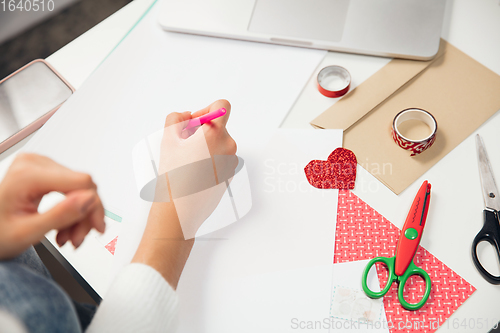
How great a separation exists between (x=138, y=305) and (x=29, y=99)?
51cm

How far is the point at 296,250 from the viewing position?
59cm

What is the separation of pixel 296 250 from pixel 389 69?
1.32 ft

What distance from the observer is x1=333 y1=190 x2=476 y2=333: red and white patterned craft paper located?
21.5 inches

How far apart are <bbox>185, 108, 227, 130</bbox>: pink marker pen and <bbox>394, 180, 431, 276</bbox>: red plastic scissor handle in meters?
0.35

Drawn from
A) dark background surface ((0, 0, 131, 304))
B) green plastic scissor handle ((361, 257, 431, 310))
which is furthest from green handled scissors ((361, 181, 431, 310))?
dark background surface ((0, 0, 131, 304))

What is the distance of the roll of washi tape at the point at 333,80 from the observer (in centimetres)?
69

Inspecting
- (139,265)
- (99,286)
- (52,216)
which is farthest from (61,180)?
(99,286)

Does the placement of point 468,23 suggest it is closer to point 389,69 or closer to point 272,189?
point 389,69

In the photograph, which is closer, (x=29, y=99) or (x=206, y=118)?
(x=206, y=118)

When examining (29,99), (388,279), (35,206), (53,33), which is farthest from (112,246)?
(53,33)

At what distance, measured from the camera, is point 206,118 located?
608mm

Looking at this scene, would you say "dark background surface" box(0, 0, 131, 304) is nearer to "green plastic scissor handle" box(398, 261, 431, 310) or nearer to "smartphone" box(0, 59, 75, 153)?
"smartphone" box(0, 59, 75, 153)

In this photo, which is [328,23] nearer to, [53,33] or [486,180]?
[486,180]

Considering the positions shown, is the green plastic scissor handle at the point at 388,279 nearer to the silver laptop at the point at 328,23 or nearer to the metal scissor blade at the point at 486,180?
the metal scissor blade at the point at 486,180
